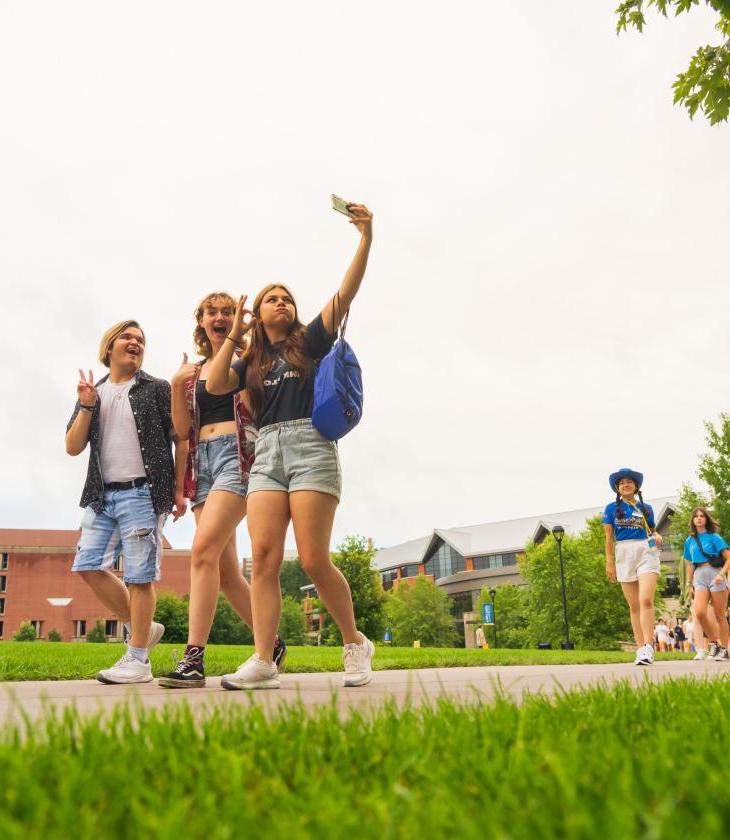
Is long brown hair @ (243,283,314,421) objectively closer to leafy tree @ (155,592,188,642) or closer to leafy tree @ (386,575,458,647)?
leafy tree @ (155,592,188,642)

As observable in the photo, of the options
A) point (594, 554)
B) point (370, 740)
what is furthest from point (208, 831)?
point (594, 554)

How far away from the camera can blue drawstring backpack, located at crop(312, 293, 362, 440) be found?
14.9ft

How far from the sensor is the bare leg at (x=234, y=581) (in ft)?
17.8

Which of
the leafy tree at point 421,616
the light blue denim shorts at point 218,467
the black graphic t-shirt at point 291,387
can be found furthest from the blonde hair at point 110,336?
the leafy tree at point 421,616

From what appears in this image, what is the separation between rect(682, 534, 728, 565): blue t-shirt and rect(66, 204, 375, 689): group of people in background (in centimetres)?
820

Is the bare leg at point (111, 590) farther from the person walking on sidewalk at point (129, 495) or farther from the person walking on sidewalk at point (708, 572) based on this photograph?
the person walking on sidewalk at point (708, 572)

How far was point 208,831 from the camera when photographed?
123 centimetres

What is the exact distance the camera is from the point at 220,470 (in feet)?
17.1

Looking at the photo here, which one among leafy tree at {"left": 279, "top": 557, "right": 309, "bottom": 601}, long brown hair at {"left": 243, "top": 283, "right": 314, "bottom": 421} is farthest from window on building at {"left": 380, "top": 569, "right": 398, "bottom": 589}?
long brown hair at {"left": 243, "top": 283, "right": 314, "bottom": 421}

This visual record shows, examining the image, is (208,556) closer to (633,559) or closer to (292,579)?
(633,559)

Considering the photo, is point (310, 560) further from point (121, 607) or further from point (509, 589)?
point (509, 589)

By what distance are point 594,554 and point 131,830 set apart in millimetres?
47675

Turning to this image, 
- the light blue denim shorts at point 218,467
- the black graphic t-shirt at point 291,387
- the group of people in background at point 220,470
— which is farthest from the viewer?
the light blue denim shorts at point 218,467

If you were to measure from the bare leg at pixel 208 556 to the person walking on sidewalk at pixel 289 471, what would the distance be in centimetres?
30
